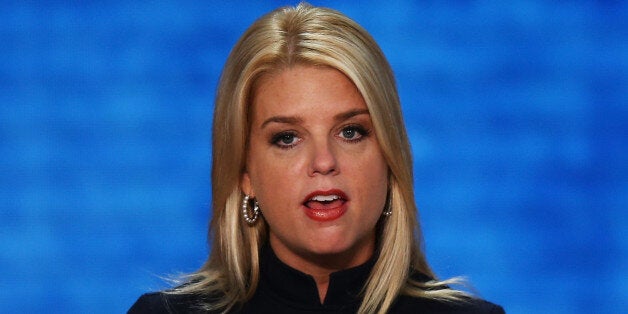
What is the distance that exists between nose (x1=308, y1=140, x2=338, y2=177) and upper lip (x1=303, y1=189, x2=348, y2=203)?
1.4 inches

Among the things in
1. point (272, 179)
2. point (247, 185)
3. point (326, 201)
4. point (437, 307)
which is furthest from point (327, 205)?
point (437, 307)

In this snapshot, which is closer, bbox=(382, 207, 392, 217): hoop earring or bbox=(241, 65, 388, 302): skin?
bbox=(241, 65, 388, 302): skin

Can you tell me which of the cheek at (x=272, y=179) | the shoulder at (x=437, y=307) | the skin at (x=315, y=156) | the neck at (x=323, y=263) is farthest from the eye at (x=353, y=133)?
the shoulder at (x=437, y=307)

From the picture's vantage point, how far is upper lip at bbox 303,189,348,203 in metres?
2.50

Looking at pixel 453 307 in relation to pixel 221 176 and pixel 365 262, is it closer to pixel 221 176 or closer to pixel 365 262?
pixel 365 262

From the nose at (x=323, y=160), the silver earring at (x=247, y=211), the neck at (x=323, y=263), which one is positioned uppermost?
the nose at (x=323, y=160)

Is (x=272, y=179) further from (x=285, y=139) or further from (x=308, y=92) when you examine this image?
(x=308, y=92)

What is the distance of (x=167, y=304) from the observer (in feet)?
9.02

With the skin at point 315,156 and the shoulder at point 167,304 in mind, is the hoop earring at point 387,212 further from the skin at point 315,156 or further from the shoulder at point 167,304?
the shoulder at point 167,304

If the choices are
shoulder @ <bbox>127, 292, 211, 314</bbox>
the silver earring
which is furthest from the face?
shoulder @ <bbox>127, 292, 211, 314</bbox>

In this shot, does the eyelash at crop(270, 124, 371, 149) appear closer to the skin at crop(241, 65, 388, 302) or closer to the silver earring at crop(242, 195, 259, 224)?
the skin at crop(241, 65, 388, 302)

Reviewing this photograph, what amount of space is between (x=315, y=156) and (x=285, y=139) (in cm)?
9

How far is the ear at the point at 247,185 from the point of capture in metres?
2.69

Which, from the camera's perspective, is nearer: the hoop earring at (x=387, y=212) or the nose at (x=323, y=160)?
the nose at (x=323, y=160)
